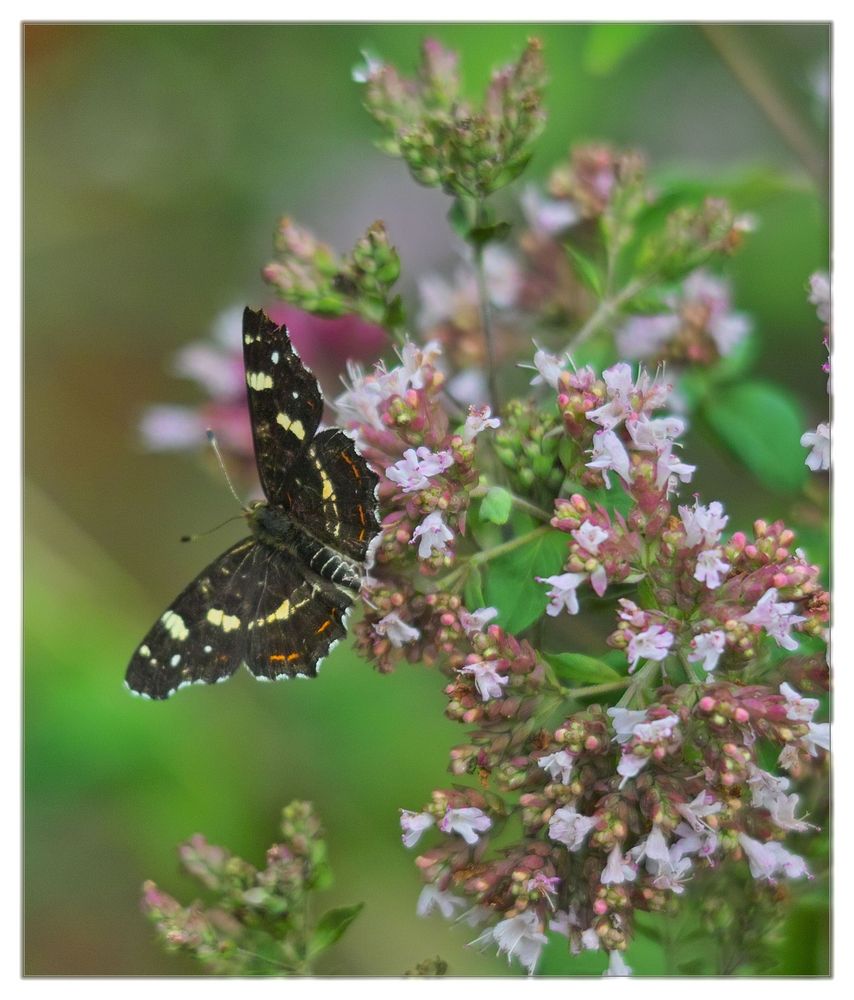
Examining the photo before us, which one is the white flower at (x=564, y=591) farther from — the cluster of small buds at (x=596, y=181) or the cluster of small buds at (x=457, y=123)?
the cluster of small buds at (x=596, y=181)

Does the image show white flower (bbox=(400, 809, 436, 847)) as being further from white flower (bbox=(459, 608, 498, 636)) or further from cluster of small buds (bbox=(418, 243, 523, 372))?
cluster of small buds (bbox=(418, 243, 523, 372))

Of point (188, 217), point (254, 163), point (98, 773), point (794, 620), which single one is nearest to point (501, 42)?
point (254, 163)

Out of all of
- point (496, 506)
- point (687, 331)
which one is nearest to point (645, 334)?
point (687, 331)

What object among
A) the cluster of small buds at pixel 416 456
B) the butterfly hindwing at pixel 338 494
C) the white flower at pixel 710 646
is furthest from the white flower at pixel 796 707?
the butterfly hindwing at pixel 338 494

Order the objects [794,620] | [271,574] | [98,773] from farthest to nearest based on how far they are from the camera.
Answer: [98,773] → [271,574] → [794,620]

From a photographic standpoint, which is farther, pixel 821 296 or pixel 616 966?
pixel 821 296

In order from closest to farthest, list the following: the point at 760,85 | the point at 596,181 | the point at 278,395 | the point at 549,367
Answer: the point at 549,367, the point at 278,395, the point at 596,181, the point at 760,85

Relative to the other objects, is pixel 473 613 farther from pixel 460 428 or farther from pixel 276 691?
pixel 276 691

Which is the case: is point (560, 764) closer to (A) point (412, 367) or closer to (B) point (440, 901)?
(B) point (440, 901)
